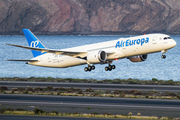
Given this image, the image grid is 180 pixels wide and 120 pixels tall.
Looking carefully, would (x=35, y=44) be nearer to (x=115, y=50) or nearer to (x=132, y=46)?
(x=115, y=50)

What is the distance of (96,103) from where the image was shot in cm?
4472

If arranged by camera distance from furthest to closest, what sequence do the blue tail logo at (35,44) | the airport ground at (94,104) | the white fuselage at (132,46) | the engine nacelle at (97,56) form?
the blue tail logo at (35,44)
the engine nacelle at (97,56)
the white fuselage at (132,46)
the airport ground at (94,104)

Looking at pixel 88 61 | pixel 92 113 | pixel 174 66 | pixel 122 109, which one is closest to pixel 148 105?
pixel 122 109

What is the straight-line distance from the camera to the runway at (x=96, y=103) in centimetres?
3997

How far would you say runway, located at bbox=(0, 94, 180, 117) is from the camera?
40.0m

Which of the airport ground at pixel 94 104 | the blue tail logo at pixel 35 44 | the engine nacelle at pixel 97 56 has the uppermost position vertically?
the blue tail logo at pixel 35 44

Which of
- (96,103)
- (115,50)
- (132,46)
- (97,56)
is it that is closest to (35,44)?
(97,56)

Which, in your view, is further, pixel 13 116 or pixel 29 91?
pixel 29 91

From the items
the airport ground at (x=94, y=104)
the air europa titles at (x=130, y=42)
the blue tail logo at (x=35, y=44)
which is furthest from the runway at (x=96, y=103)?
the blue tail logo at (x=35, y=44)

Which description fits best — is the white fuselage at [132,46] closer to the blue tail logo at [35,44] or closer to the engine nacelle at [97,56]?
the engine nacelle at [97,56]

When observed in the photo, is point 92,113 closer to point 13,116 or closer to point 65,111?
point 65,111

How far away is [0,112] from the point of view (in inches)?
1453

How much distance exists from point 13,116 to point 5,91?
22045 mm

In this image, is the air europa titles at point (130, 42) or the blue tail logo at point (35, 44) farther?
the blue tail logo at point (35, 44)
